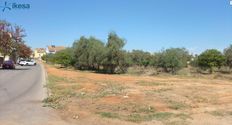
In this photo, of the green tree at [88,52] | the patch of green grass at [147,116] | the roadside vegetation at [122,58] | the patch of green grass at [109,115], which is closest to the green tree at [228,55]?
the roadside vegetation at [122,58]

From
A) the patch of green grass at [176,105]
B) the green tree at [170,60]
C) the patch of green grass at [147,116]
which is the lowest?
the patch of green grass at [147,116]

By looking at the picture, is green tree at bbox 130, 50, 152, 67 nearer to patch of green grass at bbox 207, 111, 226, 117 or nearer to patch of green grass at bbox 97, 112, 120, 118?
patch of green grass at bbox 207, 111, 226, 117

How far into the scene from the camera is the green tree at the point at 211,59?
67312mm

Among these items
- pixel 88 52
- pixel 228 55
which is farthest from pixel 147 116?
pixel 228 55

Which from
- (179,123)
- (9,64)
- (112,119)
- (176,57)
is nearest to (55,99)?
(112,119)

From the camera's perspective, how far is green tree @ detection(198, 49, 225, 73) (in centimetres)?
6731

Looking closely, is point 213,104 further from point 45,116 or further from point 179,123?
point 45,116

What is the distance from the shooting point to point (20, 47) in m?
71.2

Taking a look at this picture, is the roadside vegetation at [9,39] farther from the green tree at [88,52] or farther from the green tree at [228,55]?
the green tree at [228,55]

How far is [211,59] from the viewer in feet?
220

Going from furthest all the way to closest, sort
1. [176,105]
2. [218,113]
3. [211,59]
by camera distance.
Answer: [211,59]
[176,105]
[218,113]

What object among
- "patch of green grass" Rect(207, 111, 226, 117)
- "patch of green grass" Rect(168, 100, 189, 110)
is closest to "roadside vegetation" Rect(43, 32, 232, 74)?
"patch of green grass" Rect(168, 100, 189, 110)

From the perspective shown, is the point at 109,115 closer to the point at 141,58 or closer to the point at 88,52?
the point at 88,52

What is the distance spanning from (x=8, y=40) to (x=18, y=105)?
2035 inches
